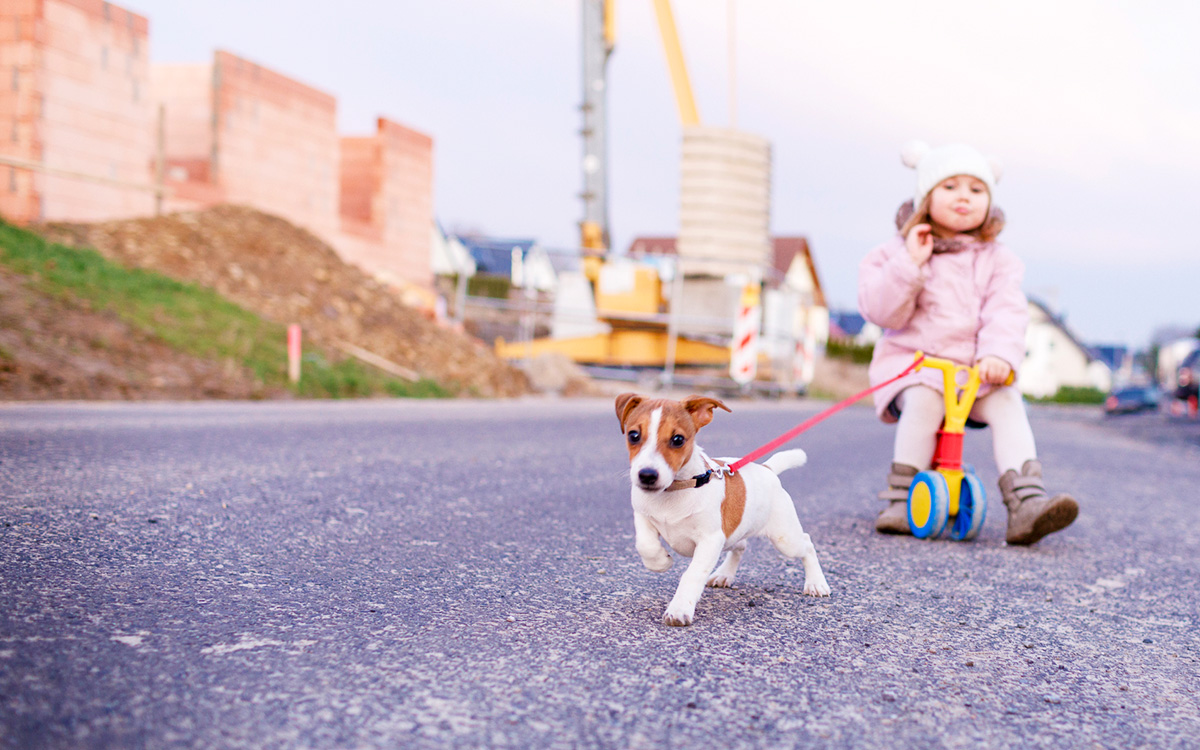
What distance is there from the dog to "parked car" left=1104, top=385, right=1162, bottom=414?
3201cm

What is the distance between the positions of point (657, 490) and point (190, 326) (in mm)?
9634

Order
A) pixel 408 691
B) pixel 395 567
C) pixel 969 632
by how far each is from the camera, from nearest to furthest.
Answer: pixel 408 691, pixel 969 632, pixel 395 567

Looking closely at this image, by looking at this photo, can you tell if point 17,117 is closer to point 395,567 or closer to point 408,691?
point 395,567

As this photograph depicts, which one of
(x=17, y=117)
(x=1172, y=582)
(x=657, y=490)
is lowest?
(x=1172, y=582)

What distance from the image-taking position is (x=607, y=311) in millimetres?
18016

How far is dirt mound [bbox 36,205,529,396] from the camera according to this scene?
41.2 ft

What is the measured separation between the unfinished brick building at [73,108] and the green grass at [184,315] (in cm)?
135

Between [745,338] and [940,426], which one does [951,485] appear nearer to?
[940,426]

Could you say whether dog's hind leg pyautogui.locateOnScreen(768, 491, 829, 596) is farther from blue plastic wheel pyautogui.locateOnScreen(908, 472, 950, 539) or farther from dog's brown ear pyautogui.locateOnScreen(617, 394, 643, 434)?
blue plastic wheel pyautogui.locateOnScreen(908, 472, 950, 539)

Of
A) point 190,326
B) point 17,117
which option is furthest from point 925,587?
point 17,117

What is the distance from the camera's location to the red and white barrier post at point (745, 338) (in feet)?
54.0

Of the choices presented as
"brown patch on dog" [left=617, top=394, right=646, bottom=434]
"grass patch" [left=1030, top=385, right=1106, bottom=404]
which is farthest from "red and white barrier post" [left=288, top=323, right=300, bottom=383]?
"grass patch" [left=1030, top=385, right=1106, bottom=404]

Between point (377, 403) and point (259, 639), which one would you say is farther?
point (377, 403)

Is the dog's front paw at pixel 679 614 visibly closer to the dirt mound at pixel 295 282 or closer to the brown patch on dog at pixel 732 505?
the brown patch on dog at pixel 732 505
